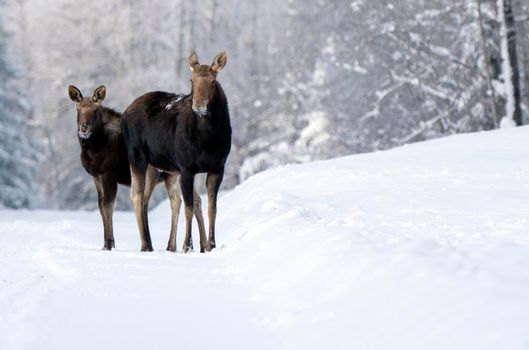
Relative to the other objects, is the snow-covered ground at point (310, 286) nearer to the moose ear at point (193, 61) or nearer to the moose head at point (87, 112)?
the moose head at point (87, 112)

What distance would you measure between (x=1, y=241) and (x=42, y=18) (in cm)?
4440

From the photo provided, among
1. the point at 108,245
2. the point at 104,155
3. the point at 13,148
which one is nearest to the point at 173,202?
the point at 108,245

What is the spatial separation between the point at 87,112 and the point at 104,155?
59cm

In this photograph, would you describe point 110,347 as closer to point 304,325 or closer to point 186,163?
point 304,325

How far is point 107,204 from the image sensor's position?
11.1 metres

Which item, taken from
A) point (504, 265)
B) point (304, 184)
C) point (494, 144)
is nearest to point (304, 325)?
point (504, 265)

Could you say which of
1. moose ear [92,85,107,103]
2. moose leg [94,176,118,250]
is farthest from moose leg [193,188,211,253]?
moose ear [92,85,107,103]

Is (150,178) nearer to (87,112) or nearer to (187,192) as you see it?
(87,112)

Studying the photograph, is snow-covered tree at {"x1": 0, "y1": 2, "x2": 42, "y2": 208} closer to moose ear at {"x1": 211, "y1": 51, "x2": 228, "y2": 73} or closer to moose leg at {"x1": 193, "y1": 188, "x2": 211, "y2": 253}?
moose leg at {"x1": 193, "y1": 188, "x2": 211, "y2": 253}

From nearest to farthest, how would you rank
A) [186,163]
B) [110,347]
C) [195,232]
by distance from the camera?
[110,347]
[186,163]
[195,232]

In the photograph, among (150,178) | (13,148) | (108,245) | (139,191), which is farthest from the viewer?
(13,148)

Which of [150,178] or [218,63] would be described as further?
[150,178]

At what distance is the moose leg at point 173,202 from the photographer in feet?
35.1

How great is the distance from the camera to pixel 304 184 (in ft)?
46.5
